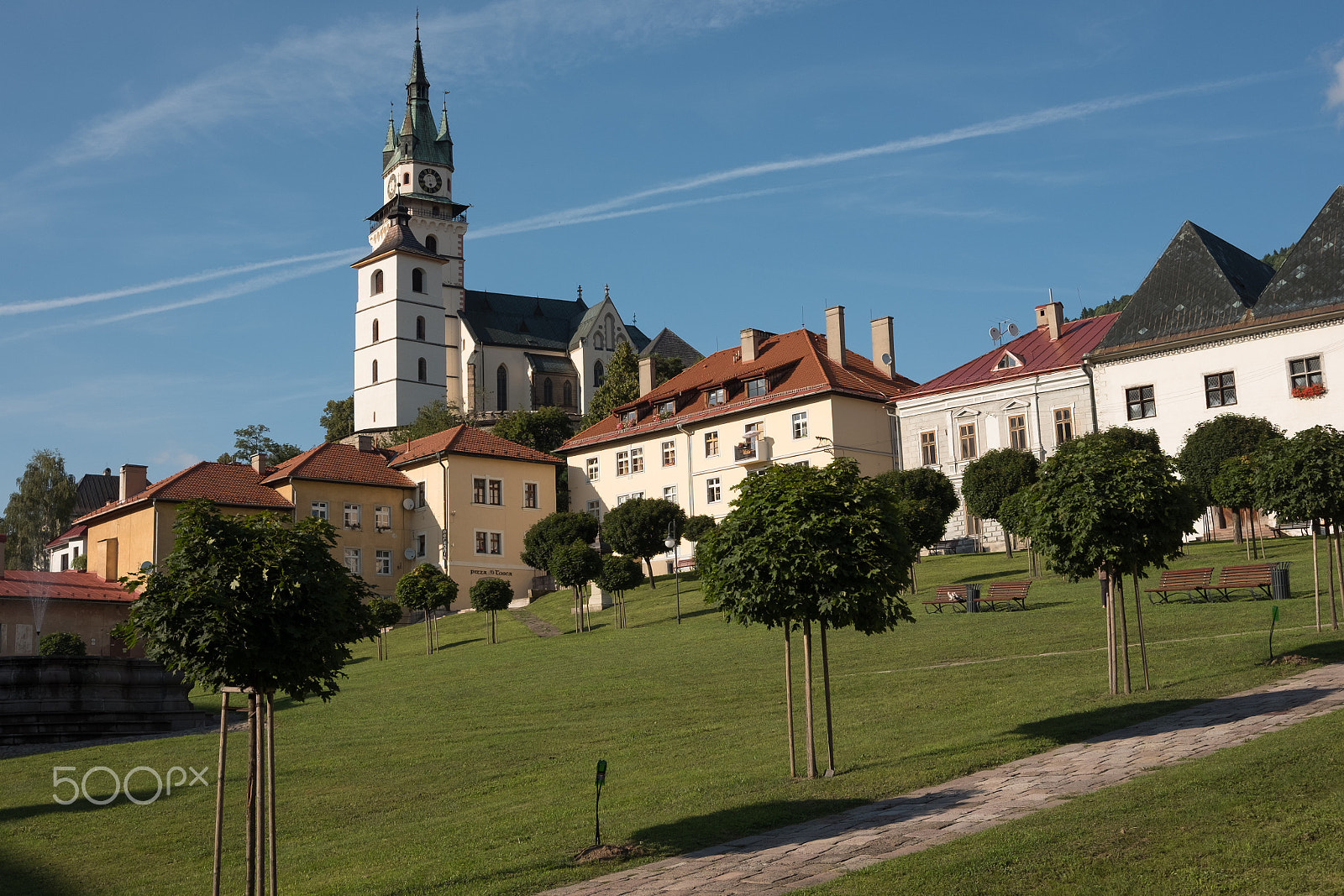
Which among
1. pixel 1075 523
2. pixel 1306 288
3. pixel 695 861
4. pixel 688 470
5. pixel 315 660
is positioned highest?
pixel 1306 288

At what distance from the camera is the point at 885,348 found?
235ft

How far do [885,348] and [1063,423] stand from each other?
49.2 ft

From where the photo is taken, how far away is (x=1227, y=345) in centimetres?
5325

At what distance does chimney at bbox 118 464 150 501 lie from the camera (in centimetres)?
6812

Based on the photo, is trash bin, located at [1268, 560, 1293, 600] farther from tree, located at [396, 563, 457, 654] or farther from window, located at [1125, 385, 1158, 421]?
tree, located at [396, 563, 457, 654]

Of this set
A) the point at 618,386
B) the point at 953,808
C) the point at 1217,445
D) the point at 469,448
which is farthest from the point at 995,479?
the point at 618,386

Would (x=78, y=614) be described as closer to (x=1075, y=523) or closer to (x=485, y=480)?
(x=485, y=480)

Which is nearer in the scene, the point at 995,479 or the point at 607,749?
the point at 607,749

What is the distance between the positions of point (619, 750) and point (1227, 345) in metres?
41.7

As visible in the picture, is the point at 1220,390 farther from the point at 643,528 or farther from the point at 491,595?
the point at 491,595

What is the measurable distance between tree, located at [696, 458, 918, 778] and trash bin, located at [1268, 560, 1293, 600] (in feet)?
57.8

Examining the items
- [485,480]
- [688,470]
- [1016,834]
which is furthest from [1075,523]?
[485,480]

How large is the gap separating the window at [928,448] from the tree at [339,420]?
7940cm

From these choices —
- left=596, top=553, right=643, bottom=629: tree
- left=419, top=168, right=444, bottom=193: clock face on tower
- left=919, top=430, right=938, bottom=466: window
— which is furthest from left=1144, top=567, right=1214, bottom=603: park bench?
left=419, top=168, right=444, bottom=193: clock face on tower
